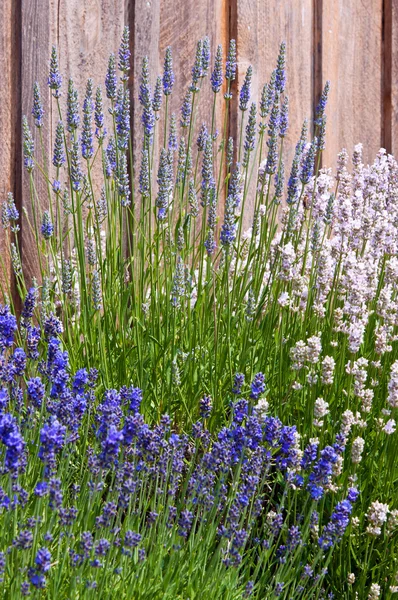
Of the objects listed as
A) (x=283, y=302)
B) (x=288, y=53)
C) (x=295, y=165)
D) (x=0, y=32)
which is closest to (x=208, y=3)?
(x=288, y=53)

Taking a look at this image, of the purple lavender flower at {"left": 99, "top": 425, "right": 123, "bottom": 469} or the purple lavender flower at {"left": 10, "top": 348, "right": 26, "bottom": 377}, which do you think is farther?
the purple lavender flower at {"left": 10, "top": 348, "right": 26, "bottom": 377}

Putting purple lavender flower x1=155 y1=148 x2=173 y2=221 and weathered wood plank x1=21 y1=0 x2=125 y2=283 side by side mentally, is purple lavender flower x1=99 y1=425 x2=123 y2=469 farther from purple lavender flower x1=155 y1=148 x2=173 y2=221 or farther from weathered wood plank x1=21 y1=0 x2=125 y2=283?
weathered wood plank x1=21 y1=0 x2=125 y2=283

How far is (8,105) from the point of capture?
12.3 feet

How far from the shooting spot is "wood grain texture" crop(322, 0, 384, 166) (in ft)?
18.6

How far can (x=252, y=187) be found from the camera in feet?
15.9

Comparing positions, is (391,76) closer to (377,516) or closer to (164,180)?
(164,180)

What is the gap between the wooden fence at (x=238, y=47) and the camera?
3.76 metres

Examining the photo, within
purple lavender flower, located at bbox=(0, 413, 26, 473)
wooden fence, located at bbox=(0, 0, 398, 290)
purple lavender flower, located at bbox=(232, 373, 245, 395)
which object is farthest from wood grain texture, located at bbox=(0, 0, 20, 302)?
purple lavender flower, located at bbox=(0, 413, 26, 473)

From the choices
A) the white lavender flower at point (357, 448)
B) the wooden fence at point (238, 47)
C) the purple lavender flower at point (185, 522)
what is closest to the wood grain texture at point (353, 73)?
the wooden fence at point (238, 47)

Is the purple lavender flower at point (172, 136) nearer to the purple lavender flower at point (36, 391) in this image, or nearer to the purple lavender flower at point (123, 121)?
the purple lavender flower at point (123, 121)

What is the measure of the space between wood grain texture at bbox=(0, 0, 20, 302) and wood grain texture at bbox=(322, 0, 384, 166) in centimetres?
233

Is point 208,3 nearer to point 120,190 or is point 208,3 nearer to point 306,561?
point 120,190

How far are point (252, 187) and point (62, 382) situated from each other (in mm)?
2840

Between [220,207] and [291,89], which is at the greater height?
[291,89]
